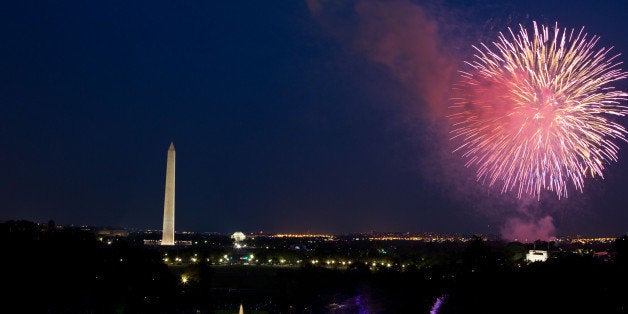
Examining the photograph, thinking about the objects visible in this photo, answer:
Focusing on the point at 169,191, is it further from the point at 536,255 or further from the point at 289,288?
the point at 536,255

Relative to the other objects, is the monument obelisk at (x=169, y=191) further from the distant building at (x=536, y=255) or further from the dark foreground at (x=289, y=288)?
the distant building at (x=536, y=255)

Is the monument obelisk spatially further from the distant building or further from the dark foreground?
the distant building

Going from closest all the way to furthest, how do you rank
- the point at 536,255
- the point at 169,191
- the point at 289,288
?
1. the point at 289,288
2. the point at 169,191
3. the point at 536,255

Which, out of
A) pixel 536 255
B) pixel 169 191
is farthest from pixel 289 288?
pixel 536 255

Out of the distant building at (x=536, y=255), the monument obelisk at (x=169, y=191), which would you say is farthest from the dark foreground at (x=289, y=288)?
the distant building at (x=536, y=255)

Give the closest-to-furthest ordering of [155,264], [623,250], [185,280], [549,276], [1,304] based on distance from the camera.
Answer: [1,304]
[549,276]
[623,250]
[155,264]
[185,280]

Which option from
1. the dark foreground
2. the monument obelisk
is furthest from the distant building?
the monument obelisk

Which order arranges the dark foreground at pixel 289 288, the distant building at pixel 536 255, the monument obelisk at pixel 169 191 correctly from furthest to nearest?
the distant building at pixel 536 255 < the monument obelisk at pixel 169 191 < the dark foreground at pixel 289 288

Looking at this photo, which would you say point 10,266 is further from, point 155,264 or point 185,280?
point 185,280

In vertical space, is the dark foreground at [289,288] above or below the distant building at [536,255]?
below

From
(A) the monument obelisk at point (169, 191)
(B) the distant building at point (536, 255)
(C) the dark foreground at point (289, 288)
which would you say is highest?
(A) the monument obelisk at point (169, 191)

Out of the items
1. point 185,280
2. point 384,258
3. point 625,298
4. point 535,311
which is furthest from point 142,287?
point 384,258
